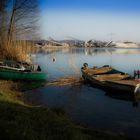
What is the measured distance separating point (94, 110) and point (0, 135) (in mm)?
9983

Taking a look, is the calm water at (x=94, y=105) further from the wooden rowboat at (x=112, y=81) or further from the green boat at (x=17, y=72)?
the green boat at (x=17, y=72)

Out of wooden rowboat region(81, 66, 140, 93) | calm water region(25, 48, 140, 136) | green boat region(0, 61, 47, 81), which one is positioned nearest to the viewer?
calm water region(25, 48, 140, 136)

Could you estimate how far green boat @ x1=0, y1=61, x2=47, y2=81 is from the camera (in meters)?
24.1

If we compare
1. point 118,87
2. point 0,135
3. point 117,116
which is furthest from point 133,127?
point 118,87

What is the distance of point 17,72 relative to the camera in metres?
24.2

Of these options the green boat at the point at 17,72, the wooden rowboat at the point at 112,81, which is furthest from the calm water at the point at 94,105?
the green boat at the point at 17,72

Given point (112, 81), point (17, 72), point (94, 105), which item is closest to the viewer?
point (94, 105)

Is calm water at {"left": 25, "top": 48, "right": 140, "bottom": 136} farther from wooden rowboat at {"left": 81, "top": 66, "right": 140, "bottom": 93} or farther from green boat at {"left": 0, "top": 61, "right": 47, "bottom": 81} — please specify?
green boat at {"left": 0, "top": 61, "right": 47, "bottom": 81}

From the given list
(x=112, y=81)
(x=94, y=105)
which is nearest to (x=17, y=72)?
(x=112, y=81)

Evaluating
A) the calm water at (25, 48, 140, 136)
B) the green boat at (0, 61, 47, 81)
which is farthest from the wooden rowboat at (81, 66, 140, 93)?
the green boat at (0, 61, 47, 81)

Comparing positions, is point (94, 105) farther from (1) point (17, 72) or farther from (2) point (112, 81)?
(1) point (17, 72)

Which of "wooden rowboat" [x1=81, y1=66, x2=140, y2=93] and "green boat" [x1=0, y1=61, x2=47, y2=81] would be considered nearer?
"wooden rowboat" [x1=81, y1=66, x2=140, y2=93]

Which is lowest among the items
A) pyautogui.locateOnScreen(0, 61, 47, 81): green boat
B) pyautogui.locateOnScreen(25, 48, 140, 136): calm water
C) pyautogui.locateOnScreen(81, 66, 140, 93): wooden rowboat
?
pyautogui.locateOnScreen(25, 48, 140, 136): calm water

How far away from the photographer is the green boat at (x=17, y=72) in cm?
2412
